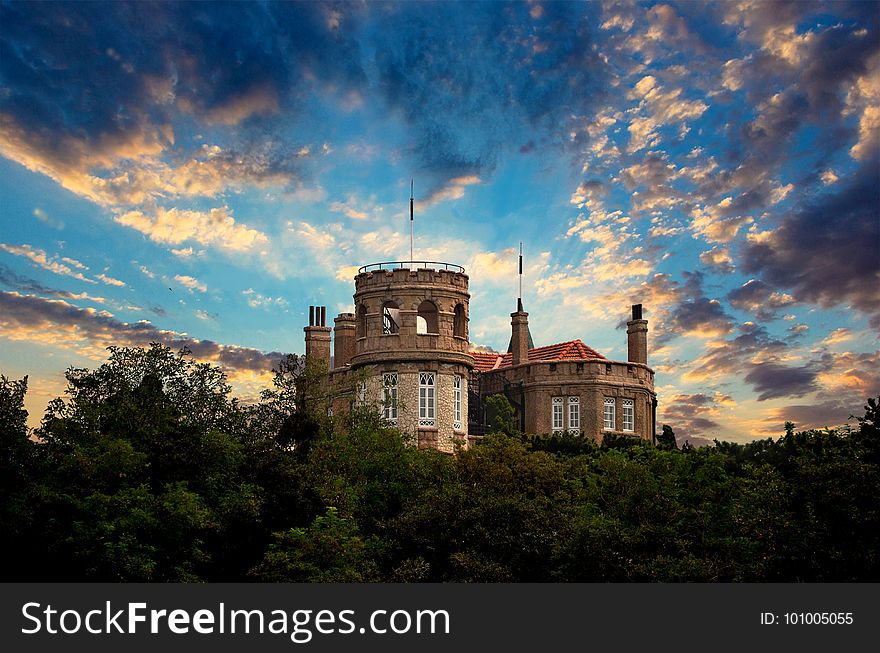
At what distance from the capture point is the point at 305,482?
35.6 meters

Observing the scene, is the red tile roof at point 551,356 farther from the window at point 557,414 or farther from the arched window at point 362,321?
the arched window at point 362,321

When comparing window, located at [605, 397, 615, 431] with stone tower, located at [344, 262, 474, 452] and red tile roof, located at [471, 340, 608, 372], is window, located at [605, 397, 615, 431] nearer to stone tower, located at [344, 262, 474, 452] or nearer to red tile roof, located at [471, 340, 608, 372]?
red tile roof, located at [471, 340, 608, 372]

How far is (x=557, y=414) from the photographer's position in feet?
194

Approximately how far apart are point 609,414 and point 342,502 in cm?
2758

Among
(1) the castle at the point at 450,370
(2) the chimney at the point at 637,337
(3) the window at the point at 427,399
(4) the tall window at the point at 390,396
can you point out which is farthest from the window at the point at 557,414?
(4) the tall window at the point at 390,396

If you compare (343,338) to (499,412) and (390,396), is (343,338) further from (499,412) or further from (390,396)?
(390,396)

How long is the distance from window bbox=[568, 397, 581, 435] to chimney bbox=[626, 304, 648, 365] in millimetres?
5009

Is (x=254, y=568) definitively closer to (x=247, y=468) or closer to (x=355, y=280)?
(x=247, y=468)

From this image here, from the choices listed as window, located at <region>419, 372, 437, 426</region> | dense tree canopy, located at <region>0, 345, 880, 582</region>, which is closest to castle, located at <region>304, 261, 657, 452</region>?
window, located at <region>419, 372, 437, 426</region>

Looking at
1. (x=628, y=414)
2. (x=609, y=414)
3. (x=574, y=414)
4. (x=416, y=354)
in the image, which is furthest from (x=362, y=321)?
(x=628, y=414)

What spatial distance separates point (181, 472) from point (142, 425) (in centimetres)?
246

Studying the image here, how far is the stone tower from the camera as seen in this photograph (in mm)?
50531

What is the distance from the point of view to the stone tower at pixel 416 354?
166 ft

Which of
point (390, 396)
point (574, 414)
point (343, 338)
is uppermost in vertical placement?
point (343, 338)
